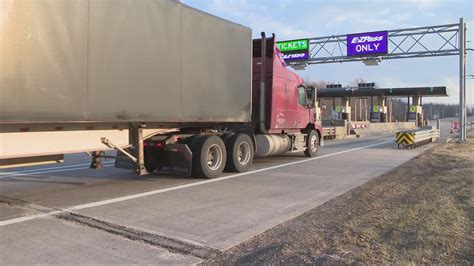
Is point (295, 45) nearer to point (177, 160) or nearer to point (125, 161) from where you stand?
point (177, 160)

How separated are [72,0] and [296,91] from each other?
962cm

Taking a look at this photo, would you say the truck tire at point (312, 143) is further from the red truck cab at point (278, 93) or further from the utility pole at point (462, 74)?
the utility pole at point (462, 74)

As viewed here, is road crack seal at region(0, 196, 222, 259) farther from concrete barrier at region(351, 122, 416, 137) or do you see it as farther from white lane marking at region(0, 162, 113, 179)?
concrete barrier at region(351, 122, 416, 137)

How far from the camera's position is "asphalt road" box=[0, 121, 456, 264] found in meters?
5.53

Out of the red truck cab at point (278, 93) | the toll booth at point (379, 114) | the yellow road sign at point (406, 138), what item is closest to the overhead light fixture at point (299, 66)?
the yellow road sign at point (406, 138)

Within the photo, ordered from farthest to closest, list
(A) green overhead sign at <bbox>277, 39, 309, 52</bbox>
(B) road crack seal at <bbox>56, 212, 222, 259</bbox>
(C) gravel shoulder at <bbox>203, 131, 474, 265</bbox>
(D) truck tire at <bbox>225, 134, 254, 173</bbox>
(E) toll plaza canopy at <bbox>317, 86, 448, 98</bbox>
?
(E) toll plaza canopy at <bbox>317, 86, 448, 98</bbox> → (A) green overhead sign at <bbox>277, 39, 309, 52</bbox> → (D) truck tire at <bbox>225, 134, 254, 173</bbox> → (B) road crack seal at <bbox>56, 212, 222, 259</bbox> → (C) gravel shoulder at <bbox>203, 131, 474, 265</bbox>

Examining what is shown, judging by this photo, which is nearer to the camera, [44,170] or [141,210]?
[141,210]

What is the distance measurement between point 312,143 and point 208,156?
24.1ft

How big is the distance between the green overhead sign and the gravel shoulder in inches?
1071

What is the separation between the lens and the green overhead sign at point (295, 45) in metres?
36.0

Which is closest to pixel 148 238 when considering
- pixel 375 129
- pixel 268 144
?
pixel 268 144

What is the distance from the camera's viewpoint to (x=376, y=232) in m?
6.18

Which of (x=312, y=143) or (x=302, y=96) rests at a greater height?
(x=302, y=96)

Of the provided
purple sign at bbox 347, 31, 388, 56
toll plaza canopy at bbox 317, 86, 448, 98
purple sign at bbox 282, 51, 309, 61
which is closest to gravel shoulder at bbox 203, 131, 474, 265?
purple sign at bbox 347, 31, 388, 56
